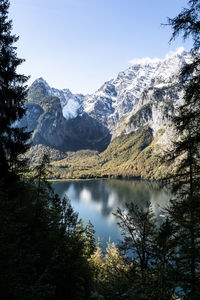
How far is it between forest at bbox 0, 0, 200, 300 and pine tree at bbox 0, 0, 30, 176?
5 cm

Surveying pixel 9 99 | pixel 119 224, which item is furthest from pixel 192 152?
pixel 9 99

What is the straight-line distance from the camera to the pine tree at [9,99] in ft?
40.0

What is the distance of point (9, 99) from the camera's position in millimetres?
12711

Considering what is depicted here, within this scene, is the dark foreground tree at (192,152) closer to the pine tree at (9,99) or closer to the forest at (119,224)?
the forest at (119,224)

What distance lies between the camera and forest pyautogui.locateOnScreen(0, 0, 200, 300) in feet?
17.9

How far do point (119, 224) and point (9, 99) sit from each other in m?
11.1

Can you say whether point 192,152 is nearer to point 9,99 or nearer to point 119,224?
point 119,224

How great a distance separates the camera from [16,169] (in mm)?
13453

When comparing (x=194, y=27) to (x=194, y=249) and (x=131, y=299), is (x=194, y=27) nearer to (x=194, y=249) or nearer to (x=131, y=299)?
(x=194, y=249)

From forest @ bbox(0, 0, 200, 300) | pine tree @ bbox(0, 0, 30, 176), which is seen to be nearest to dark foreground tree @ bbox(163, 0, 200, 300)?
forest @ bbox(0, 0, 200, 300)

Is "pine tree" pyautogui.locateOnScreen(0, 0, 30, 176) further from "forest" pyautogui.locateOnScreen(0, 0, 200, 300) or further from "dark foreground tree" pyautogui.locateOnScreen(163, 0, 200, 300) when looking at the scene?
"dark foreground tree" pyautogui.locateOnScreen(163, 0, 200, 300)

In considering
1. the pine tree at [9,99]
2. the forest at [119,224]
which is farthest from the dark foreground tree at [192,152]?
the pine tree at [9,99]

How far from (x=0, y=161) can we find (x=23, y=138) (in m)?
2.16

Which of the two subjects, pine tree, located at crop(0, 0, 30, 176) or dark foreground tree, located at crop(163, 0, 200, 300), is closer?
dark foreground tree, located at crop(163, 0, 200, 300)
